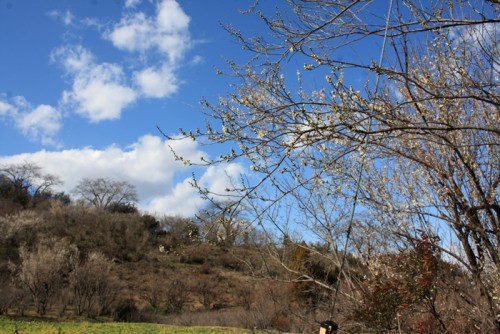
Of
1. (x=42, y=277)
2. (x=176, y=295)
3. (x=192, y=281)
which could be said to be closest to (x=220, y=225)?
(x=42, y=277)

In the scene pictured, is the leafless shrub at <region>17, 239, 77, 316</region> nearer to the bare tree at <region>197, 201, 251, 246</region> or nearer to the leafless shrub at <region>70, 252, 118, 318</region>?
the leafless shrub at <region>70, 252, 118, 318</region>

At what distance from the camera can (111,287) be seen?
25688 millimetres

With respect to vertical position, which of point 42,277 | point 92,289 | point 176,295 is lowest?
point 92,289

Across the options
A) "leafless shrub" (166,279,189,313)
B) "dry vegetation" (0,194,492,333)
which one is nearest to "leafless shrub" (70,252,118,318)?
"dry vegetation" (0,194,492,333)

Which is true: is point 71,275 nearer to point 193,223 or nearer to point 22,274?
point 22,274

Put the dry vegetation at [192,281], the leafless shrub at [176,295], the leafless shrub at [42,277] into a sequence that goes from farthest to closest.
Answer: the leafless shrub at [176,295] → the leafless shrub at [42,277] → the dry vegetation at [192,281]

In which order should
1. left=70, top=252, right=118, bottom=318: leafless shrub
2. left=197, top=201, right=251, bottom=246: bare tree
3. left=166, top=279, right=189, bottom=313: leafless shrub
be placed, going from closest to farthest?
left=197, top=201, right=251, bottom=246: bare tree < left=70, top=252, right=118, bottom=318: leafless shrub < left=166, top=279, right=189, bottom=313: leafless shrub

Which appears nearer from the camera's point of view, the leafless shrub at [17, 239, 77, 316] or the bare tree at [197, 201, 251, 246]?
the bare tree at [197, 201, 251, 246]

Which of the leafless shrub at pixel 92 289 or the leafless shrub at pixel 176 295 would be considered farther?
the leafless shrub at pixel 176 295

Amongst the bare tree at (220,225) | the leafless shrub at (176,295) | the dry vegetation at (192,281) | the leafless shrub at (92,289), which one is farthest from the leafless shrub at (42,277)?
the bare tree at (220,225)

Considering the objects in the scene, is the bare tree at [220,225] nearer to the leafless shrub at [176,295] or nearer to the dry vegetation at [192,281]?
the dry vegetation at [192,281]

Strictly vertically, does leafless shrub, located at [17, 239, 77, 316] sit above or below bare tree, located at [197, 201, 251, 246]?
below

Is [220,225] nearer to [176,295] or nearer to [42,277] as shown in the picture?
[42,277]

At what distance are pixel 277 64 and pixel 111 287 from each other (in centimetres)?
2473
